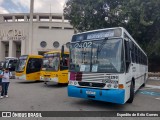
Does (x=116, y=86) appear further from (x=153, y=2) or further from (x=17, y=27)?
(x=17, y=27)

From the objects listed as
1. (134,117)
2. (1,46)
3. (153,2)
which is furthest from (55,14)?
(134,117)

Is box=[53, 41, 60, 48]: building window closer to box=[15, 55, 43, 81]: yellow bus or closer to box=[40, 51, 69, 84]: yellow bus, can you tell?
box=[15, 55, 43, 81]: yellow bus

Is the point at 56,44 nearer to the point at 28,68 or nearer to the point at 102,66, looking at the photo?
the point at 28,68

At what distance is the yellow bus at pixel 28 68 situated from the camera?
56.0 ft

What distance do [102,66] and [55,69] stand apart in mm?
7112

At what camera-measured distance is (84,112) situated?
7.11 m

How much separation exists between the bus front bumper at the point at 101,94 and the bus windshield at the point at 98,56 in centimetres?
73

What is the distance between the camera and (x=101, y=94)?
739 cm

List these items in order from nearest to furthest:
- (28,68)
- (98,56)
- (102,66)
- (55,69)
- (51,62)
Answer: (102,66) < (98,56) < (55,69) < (51,62) < (28,68)

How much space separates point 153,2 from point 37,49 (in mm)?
40703

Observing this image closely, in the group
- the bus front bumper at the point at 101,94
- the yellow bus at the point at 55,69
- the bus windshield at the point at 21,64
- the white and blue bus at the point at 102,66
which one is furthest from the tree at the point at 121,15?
the bus front bumper at the point at 101,94

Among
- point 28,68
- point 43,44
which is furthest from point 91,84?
point 43,44

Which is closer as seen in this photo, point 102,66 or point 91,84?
point 102,66

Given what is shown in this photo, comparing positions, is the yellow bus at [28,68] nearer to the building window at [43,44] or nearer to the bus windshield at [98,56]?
the bus windshield at [98,56]
